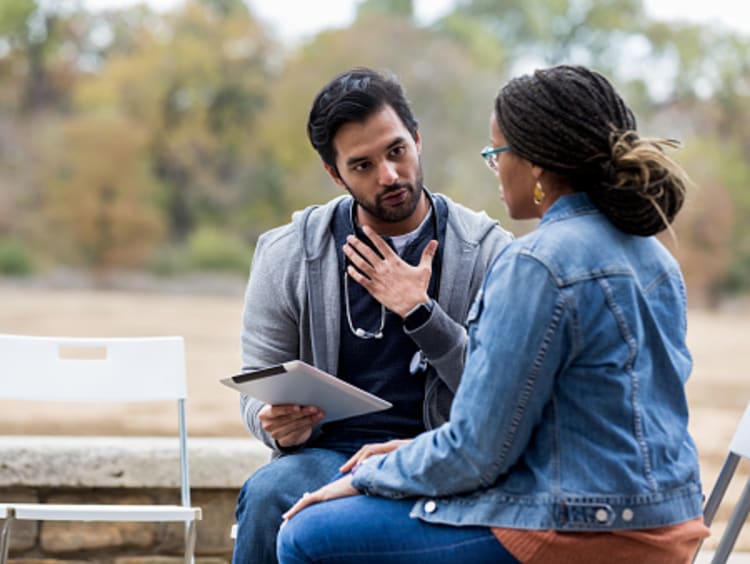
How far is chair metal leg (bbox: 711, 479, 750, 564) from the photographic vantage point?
2059mm

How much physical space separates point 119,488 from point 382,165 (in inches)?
51.0

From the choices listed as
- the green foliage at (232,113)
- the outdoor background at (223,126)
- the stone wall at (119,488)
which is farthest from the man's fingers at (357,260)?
the green foliage at (232,113)

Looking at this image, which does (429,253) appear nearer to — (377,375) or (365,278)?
(365,278)

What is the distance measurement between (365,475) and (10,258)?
15.6 meters

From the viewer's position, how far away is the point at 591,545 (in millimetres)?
1461

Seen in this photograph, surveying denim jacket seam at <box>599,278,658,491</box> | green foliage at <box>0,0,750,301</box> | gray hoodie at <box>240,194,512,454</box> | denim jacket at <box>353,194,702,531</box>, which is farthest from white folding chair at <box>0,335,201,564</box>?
green foliage at <box>0,0,750,301</box>

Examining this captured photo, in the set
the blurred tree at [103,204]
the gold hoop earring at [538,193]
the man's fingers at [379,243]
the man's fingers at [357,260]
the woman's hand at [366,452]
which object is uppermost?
the blurred tree at [103,204]

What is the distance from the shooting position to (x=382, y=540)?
1.53 metres

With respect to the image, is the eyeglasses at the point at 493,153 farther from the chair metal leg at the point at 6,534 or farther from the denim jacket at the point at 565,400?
the chair metal leg at the point at 6,534

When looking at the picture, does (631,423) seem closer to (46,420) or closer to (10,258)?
(46,420)

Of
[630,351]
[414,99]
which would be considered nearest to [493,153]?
[630,351]

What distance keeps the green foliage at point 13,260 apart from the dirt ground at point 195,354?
25 centimetres

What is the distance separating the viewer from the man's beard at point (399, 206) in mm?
2166

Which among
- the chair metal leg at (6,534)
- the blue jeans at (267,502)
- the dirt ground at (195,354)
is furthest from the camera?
the dirt ground at (195,354)
